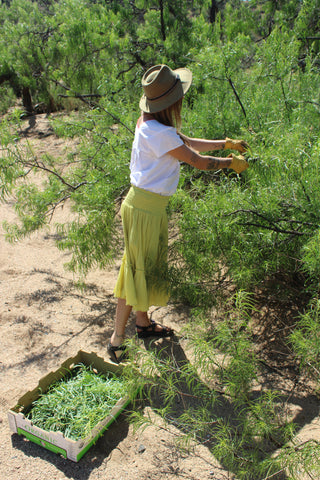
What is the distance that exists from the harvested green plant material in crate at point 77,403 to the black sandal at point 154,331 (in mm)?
424

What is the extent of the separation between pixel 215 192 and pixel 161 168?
13.9 inches

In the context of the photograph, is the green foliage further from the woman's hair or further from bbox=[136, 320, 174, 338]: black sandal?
the woman's hair

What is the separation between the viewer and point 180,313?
3.32 m

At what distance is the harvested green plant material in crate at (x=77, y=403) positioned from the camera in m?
2.31

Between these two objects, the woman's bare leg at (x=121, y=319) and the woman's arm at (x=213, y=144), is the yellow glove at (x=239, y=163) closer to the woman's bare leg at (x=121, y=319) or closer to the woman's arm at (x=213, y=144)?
the woman's arm at (x=213, y=144)

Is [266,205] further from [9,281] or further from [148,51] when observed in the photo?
[148,51]

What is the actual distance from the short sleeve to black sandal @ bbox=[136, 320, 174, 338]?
48.0 inches

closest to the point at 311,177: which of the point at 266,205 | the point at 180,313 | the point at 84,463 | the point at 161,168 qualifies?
the point at 266,205

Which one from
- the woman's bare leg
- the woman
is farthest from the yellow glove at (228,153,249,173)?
Result: the woman's bare leg

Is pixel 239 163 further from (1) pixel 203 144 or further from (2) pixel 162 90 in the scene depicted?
(2) pixel 162 90

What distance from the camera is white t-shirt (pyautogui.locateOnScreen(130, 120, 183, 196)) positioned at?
7.83 feet

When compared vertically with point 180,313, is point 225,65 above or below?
above

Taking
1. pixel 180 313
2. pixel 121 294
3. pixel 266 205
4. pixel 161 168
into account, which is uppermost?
pixel 161 168

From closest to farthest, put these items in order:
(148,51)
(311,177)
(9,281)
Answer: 1. (311,177)
2. (9,281)
3. (148,51)
